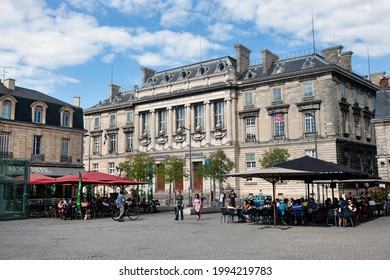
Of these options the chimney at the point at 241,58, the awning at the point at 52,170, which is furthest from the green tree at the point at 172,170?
the chimney at the point at 241,58

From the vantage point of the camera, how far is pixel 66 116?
132 ft

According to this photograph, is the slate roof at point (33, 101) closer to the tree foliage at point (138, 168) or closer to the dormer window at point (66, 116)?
the dormer window at point (66, 116)

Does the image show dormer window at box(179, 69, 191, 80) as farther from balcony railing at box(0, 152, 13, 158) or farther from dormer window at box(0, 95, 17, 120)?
balcony railing at box(0, 152, 13, 158)

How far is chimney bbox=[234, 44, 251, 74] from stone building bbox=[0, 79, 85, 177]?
20.0 m

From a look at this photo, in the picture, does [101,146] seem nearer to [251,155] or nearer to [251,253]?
[251,155]

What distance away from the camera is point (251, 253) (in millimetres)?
10125

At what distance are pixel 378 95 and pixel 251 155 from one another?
1519 centimetres

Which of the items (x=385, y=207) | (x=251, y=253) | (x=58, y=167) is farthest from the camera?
(x=58, y=167)

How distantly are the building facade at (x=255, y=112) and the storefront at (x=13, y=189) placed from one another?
21.5 m

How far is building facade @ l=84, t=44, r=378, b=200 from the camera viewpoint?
41.8 m

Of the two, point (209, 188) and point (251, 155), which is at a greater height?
point (251, 155)

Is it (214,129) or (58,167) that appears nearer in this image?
(58,167)

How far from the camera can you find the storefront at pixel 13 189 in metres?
22.1

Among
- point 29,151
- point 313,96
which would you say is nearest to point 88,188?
point 29,151
